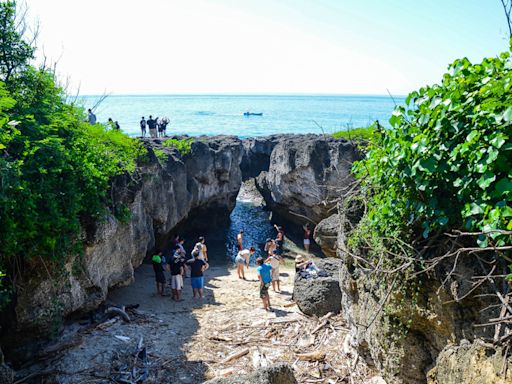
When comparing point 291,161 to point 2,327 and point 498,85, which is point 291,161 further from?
point 498,85

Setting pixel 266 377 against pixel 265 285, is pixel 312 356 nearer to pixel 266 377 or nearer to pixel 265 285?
pixel 265 285

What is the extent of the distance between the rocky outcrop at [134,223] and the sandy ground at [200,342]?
96cm

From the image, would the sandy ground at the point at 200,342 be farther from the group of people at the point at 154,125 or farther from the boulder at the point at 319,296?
the group of people at the point at 154,125

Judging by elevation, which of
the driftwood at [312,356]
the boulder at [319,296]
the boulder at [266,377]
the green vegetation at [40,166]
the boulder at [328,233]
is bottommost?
the driftwood at [312,356]

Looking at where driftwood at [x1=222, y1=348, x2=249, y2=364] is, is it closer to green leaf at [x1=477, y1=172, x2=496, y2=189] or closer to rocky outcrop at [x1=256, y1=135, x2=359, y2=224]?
green leaf at [x1=477, y1=172, x2=496, y2=189]

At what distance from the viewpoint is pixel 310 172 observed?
71.7 feet

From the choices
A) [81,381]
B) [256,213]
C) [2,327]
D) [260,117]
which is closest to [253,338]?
[81,381]

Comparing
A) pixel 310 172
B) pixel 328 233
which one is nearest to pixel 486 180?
pixel 328 233

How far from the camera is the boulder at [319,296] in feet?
36.0

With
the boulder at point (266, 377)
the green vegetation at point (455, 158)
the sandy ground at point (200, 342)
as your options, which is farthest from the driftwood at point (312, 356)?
the green vegetation at point (455, 158)

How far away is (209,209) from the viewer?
84.5ft

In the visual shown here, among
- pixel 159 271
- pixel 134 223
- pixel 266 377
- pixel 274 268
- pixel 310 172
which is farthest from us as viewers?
pixel 310 172

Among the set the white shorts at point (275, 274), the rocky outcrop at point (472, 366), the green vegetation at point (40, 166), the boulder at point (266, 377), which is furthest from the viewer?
the white shorts at point (275, 274)

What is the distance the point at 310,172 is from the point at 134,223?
11093 millimetres
